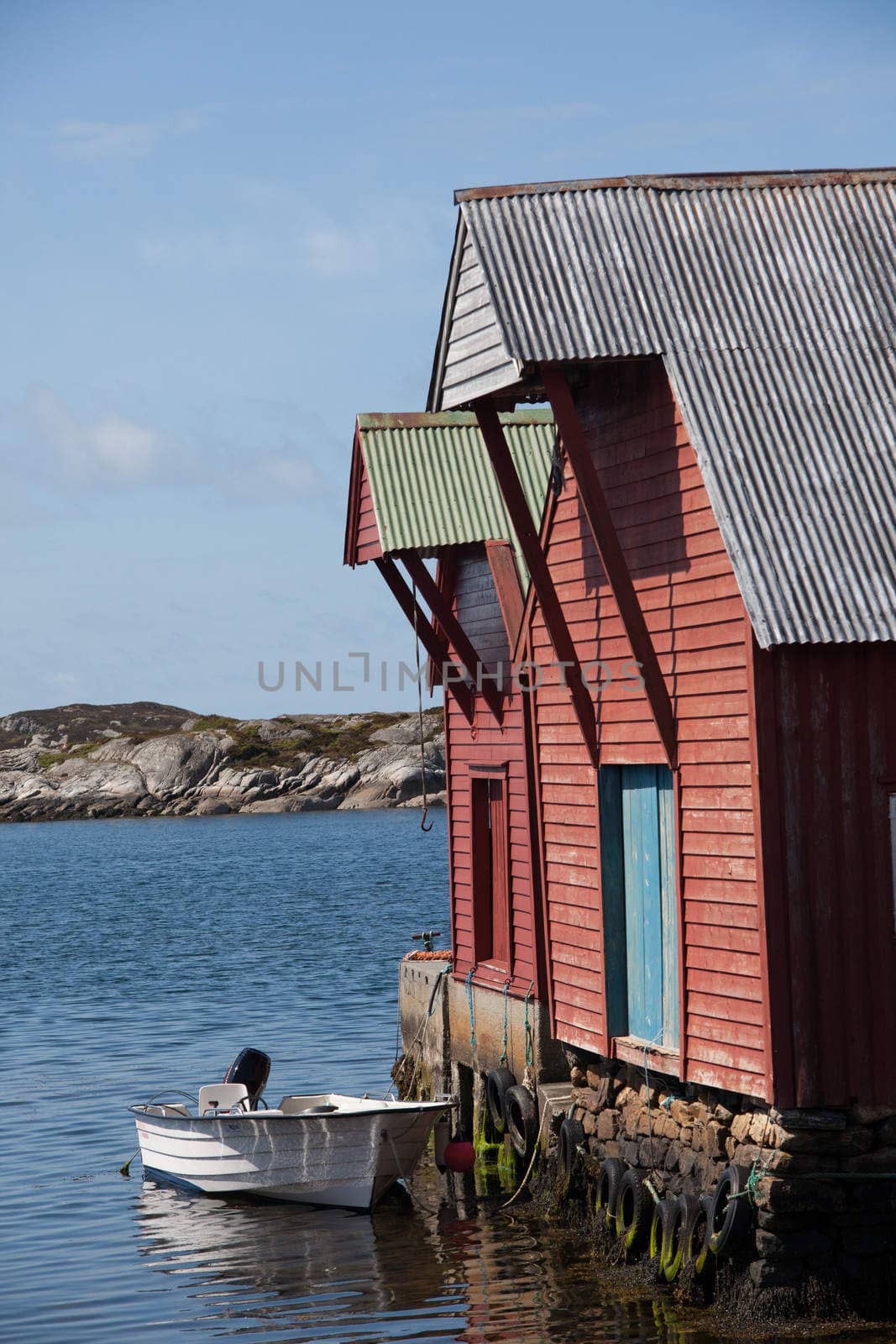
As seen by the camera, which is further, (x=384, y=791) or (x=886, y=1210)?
(x=384, y=791)

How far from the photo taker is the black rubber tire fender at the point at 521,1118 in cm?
1725

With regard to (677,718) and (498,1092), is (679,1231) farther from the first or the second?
(498,1092)

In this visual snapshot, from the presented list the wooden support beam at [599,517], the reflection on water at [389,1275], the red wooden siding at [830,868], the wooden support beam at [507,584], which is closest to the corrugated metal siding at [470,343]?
the wooden support beam at [599,517]

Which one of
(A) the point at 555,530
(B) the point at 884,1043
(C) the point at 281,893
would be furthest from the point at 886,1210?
(C) the point at 281,893

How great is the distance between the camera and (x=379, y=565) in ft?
67.1

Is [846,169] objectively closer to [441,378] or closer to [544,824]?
[441,378]

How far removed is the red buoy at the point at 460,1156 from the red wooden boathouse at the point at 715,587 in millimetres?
2229

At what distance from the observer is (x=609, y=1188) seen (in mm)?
14703

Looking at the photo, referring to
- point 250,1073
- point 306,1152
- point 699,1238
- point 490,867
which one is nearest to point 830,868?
point 699,1238

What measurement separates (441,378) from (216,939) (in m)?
37.4

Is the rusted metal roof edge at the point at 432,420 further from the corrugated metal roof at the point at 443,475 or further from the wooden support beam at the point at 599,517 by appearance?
the wooden support beam at the point at 599,517

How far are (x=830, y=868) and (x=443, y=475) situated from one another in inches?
375

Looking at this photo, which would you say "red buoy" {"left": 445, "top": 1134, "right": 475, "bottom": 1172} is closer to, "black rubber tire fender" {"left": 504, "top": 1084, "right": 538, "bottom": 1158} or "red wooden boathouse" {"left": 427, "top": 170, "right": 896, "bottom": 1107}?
"black rubber tire fender" {"left": 504, "top": 1084, "right": 538, "bottom": 1158}

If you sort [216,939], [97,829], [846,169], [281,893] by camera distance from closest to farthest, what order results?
1. [846,169]
2. [216,939]
3. [281,893]
4. [97,829]
